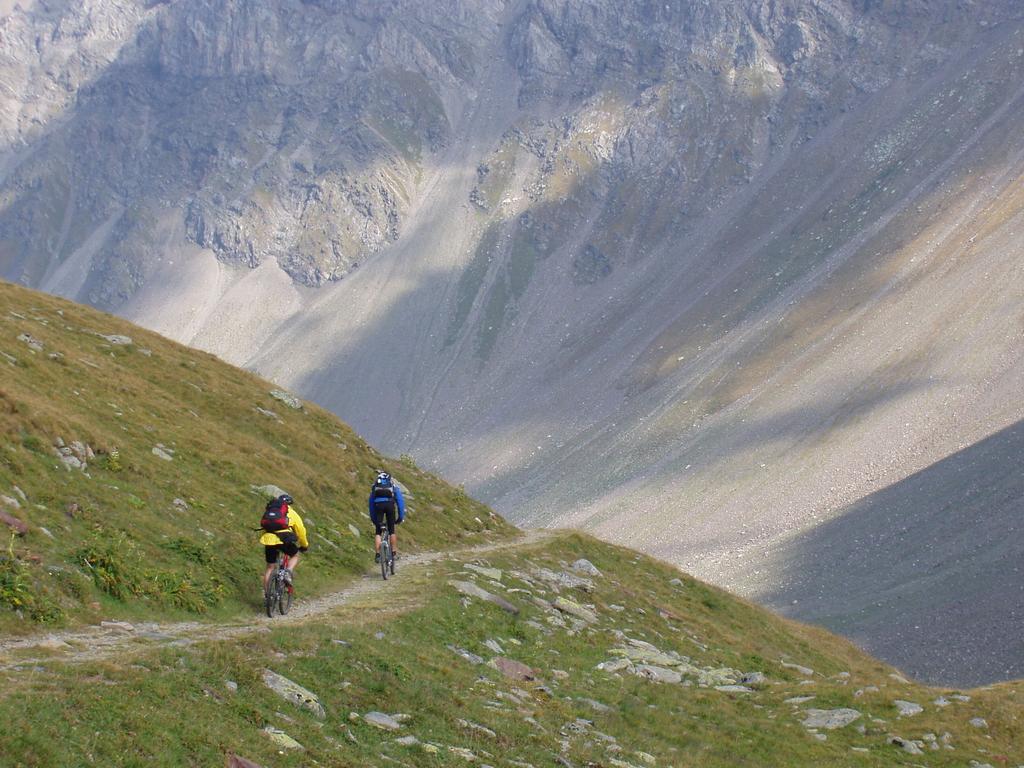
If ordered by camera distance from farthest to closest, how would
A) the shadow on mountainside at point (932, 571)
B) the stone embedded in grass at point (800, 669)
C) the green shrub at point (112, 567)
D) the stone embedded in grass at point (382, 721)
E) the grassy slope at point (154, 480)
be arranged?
the shadow on mountainside at point (932, 571), the stone embedded in grass at point (800, 669), the grassy slope at point (154, 480), the green shrub at point (112, 567), the stone embedded in grass at point (382, 721)

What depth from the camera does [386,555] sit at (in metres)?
26.4

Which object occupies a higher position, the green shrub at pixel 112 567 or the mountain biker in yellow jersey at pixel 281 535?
the mountain biker in yellow jersey at pixel 281 535

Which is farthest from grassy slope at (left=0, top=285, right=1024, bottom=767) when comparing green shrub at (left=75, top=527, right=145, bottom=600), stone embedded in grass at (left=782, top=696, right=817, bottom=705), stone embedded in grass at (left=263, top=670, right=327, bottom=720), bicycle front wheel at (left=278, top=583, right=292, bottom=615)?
bicycle front wheel at (left=278, top=583, right=292, bottom=615)

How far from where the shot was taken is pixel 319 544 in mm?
27000

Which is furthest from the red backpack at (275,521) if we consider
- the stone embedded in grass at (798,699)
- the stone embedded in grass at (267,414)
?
the stone embedded in grass at (267,414)

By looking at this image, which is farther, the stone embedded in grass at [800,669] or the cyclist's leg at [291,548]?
the stone embedded in grass at [800,669]

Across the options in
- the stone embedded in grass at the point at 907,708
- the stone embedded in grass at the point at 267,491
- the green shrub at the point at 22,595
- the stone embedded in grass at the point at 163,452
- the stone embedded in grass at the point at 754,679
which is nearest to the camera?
the green shrub at the point at 22,595

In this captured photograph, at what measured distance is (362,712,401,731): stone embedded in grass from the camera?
14414mm

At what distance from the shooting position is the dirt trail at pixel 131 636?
13.9 meters

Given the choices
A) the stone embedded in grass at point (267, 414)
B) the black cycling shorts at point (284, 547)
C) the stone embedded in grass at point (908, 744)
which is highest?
the stone embedded in grass at point (267, 414)

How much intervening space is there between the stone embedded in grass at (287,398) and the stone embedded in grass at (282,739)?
27546 millimetres

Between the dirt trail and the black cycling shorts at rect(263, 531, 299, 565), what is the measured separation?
Result: 4.14 feet

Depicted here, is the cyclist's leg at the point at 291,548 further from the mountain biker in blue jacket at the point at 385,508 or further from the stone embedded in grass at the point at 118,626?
the mountain biker in blue jacket at the point at 385,508

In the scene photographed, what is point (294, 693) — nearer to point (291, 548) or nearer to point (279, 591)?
point (279, 591)
